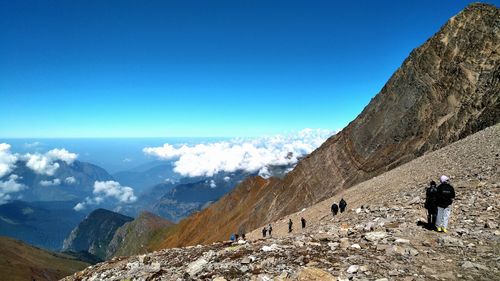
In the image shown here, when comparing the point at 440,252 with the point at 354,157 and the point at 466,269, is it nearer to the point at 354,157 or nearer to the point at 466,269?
the point at 466,269

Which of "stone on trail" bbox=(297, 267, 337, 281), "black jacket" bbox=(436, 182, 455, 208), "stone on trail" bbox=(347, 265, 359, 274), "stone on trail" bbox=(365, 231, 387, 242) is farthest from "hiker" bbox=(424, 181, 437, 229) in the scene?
"stone on trail" bbox=(297, 267, 337, 281)

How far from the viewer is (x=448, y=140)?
61.8 m

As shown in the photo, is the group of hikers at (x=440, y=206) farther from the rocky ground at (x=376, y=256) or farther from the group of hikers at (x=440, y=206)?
the rocky ground at (x=376, y=256)

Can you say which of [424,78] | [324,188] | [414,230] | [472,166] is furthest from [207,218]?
[414,230]

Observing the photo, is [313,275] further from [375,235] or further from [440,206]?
[440,206]

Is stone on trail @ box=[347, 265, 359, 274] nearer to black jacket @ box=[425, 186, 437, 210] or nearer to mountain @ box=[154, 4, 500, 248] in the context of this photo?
black jacket @ box=[425, 186, 437, 210]

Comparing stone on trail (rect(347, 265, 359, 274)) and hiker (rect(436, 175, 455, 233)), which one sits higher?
hiker (rect(436, 175, 455, 233))

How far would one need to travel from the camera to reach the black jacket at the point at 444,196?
48.9 feet

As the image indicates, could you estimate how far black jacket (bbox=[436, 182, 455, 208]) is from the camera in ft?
48.9

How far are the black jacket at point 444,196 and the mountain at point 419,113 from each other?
4665cm

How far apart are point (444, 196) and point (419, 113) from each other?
63.7 metres

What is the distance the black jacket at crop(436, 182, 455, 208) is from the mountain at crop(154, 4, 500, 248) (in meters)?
46.7

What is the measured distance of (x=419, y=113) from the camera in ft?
238

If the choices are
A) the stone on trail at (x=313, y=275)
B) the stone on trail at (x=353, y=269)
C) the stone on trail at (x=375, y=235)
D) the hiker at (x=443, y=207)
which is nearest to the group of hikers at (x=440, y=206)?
the hiker at (x=443, y=207)
